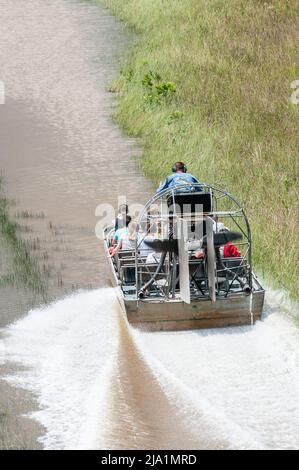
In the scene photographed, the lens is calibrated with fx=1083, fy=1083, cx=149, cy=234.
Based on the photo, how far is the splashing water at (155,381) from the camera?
43.1 feet

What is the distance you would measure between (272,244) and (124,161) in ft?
29.2

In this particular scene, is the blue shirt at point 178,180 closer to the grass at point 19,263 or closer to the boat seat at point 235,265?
the boat seat at point 235,265

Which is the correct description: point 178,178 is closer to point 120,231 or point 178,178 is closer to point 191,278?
point 120,231

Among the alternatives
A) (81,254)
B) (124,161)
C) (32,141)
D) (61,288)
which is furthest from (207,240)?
(32,141)

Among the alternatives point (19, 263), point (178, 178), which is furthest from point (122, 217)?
point (19, 263)

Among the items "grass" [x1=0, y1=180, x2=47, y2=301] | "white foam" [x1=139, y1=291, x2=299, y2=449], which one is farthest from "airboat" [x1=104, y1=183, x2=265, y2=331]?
"grass" [x1=0, y1=180, x2=47, y2=301]

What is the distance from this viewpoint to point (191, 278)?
16.5 m

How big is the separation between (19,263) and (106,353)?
5.05 meters

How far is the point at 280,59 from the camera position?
97.3 feet

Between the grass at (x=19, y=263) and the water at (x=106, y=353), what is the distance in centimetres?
25

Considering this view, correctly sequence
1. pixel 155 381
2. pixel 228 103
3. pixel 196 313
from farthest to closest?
pixel 228 103 → pixel 196 313 → pixel 155 381

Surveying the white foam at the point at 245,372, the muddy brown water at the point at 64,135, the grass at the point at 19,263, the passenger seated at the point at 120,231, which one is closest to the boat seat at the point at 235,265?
the white foam at the point at 245,372
